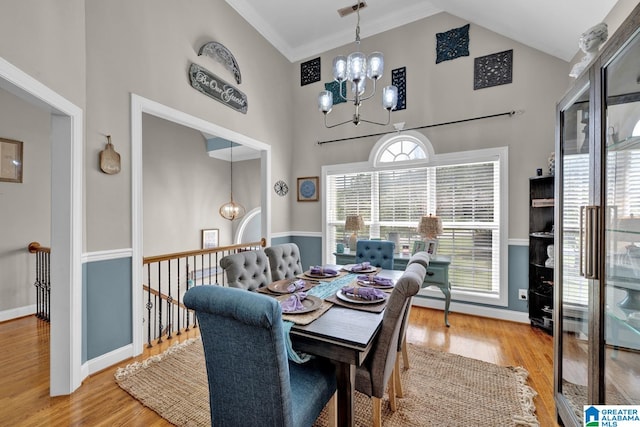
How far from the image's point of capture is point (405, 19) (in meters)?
3.78

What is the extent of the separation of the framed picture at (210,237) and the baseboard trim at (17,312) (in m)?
2.75

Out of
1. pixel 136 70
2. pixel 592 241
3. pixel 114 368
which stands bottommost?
pixel 114 368

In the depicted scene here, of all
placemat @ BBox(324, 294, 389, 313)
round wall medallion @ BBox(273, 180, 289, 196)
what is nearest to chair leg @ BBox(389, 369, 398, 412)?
placemat @ BBox(324, 294, 389, 313)

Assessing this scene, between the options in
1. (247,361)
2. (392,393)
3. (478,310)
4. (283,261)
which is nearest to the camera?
(247,361)

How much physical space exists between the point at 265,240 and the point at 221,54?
2613 millimetres

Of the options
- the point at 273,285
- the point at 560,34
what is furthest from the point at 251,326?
the point at 560,34

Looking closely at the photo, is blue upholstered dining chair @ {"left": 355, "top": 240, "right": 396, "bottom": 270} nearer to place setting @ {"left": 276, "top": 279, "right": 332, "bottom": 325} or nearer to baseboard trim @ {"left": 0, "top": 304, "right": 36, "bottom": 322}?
place setting @ {"left": 276, "top": 279, "right": 332, "bottom": 325}

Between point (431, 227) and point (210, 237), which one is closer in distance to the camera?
point (431, 227)

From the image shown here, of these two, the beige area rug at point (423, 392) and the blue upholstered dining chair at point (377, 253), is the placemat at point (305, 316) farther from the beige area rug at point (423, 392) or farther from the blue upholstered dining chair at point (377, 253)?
the blue upholstered dining chair at point (377, 253)

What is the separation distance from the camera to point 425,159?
12.1ft

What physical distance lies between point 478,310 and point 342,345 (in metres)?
2.93

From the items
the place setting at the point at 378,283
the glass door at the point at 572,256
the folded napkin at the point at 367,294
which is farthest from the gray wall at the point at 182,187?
the glass door at the point at 572,256

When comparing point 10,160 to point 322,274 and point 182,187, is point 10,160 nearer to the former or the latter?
point 182,187

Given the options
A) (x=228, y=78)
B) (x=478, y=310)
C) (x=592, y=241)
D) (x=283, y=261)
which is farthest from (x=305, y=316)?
(x=228, y=78)
